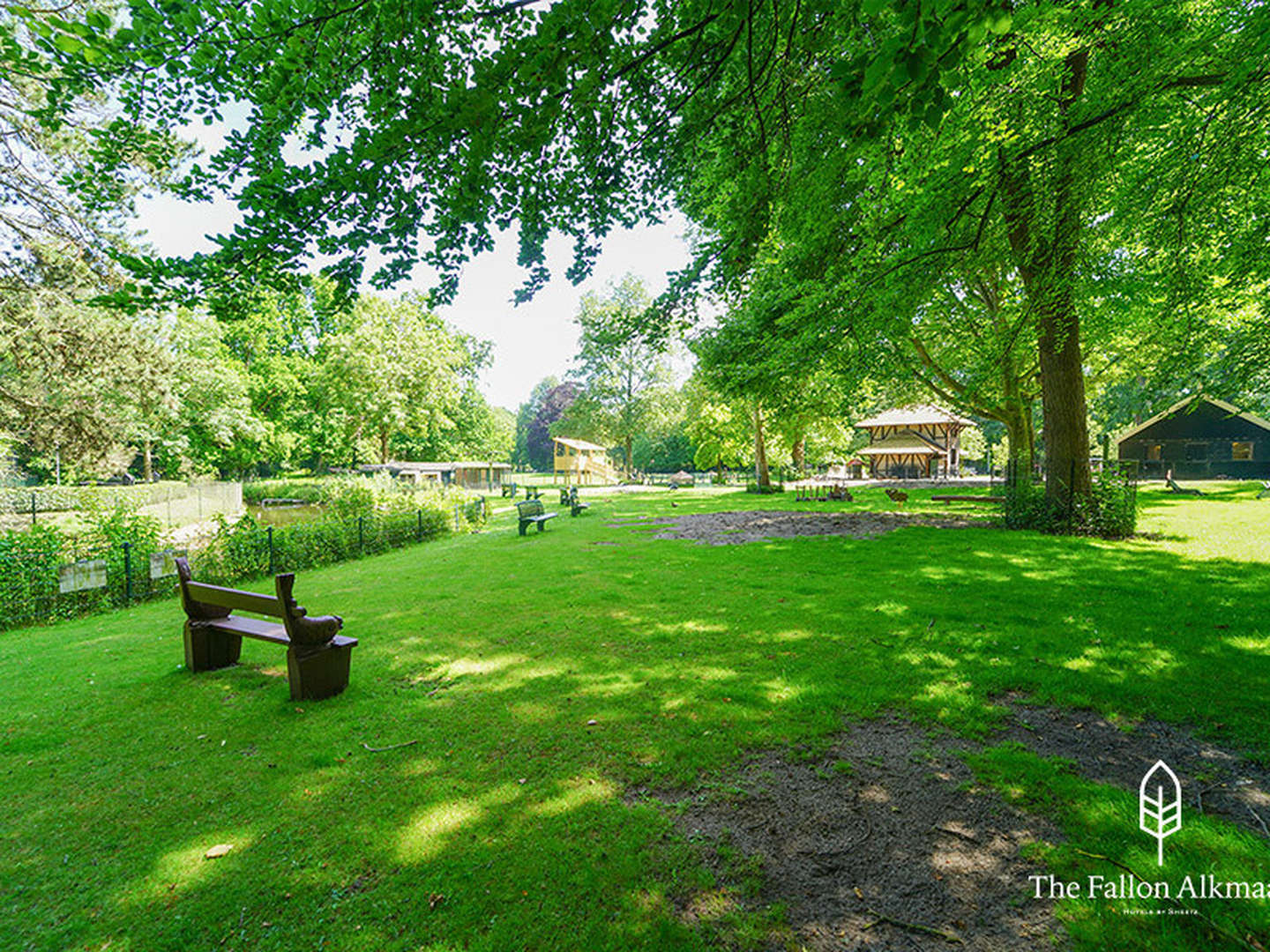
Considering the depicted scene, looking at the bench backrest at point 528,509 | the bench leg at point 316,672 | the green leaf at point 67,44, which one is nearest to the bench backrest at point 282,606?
the bench leg at point 316,672

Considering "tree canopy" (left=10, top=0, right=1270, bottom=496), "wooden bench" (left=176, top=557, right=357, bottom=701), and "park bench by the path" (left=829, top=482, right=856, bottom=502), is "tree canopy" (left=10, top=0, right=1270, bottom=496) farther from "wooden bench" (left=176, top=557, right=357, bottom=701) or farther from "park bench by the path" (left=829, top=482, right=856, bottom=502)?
"park bench by the path" (left=829, top=482, right=856, bottom=502)

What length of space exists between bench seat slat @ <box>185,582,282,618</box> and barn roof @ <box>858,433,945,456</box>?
4457 cm

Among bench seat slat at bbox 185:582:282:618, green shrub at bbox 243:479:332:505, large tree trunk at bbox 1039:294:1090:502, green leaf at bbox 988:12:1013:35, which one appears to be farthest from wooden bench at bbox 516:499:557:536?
green shrub at bbox 243:479:332:505

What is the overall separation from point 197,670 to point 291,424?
49.0m

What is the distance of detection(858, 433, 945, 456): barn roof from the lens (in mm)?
41688

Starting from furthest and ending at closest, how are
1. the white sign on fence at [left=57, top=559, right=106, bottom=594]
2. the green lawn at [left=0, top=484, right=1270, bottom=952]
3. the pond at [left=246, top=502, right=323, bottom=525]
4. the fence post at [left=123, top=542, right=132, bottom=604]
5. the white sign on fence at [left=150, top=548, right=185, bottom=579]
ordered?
1. the pond at [left=246, top=502, right=323, bottom=525]
2. the fence post at [left=123, top=542, right=132, bottom=604]
3. the white sign on fence at [left=150, top=548, right=185, bottom=579]
4. the white sign on fence at [left=57, top=559, right=106, bottom=594]
5. the green lawn at [left=0, top=484, right=1270, bottom=952]

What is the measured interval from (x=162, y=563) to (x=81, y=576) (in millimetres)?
941

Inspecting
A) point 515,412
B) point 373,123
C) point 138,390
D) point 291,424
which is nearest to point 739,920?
point 373,123

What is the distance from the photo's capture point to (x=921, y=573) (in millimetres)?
8648

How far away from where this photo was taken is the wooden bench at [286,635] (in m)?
4.50

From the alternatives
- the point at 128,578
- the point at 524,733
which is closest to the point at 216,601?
the point at 524,733

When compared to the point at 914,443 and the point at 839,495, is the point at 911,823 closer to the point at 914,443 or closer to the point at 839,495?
the point at 839,495

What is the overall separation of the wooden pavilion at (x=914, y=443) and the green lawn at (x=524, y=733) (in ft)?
121

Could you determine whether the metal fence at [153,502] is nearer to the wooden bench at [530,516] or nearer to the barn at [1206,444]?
the wooden bench at [530,516]
